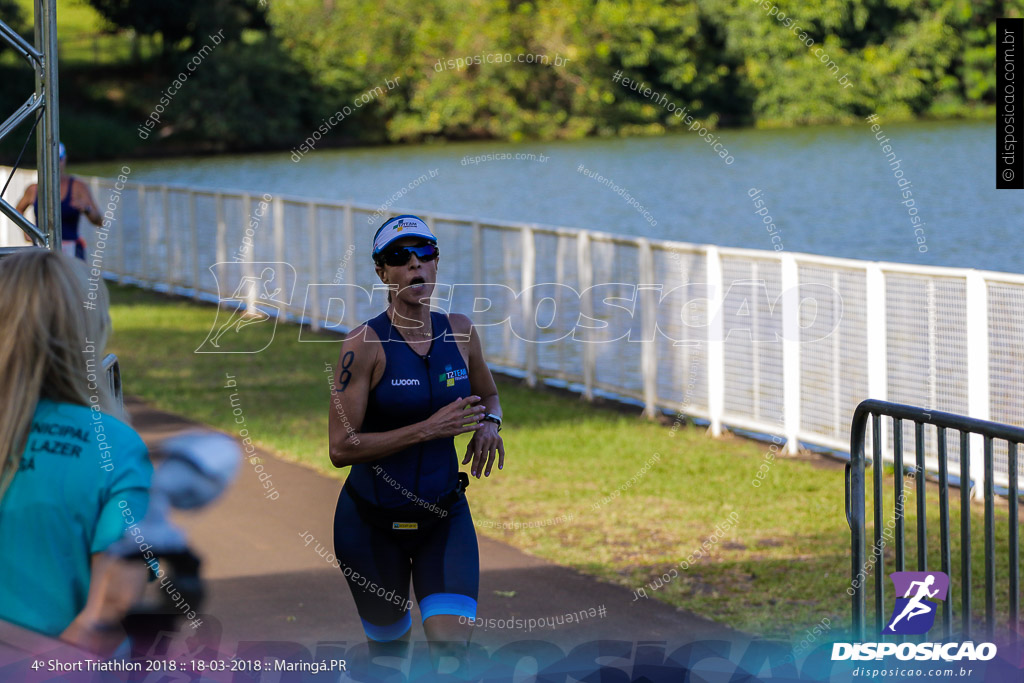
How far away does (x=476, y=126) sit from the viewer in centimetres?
2370

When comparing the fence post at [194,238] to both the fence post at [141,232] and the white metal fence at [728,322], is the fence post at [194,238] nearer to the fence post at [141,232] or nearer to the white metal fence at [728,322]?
the fence post at [141,232]

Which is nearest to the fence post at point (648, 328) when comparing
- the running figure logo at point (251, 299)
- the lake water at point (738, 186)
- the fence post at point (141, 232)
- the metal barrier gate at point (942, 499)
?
the lake water at point (738, 186)

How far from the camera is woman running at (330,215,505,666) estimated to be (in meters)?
4.03

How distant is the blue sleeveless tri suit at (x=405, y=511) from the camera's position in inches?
159

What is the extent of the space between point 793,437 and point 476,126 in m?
15.1

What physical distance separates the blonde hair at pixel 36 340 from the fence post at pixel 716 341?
8250 mm

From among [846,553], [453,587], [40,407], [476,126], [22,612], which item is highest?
[476,126]

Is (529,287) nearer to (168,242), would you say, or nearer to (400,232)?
A: (400,232)

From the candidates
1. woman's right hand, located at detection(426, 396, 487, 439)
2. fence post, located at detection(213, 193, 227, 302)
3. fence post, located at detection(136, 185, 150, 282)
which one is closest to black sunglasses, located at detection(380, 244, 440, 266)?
woman's right hand, located at detection(426, 396, 487, 439)

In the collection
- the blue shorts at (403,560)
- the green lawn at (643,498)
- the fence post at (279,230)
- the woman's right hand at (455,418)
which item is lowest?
the green lawn at (643,498)

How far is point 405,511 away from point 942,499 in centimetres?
177

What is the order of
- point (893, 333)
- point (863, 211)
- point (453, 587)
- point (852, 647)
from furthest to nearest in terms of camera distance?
point (863, 211), point (893, 333), point (852, 647), point (453, 587)

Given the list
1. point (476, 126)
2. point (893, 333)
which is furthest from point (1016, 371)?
point (476, 126)

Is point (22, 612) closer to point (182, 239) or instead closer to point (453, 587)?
point (453, 587)
